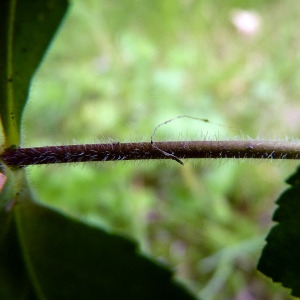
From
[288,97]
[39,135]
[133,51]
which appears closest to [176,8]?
[133,51]

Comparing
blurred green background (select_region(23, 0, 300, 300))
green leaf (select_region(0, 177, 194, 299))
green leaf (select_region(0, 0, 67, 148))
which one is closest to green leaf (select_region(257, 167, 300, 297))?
green leaf (select_region(0, 177, 194, 299))

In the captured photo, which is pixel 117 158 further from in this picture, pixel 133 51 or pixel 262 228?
pixel 133 51

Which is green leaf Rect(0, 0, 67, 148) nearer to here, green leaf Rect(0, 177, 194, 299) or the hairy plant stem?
the hairy plant stem

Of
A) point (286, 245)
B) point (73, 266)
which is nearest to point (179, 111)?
point (73, 266)

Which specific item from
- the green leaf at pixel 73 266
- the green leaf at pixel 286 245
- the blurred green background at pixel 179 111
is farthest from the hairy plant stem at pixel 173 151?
the blurred green background at pixel 179 111

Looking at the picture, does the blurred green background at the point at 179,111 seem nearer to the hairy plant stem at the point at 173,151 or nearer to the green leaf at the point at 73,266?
the green leaf at the point at 73,266

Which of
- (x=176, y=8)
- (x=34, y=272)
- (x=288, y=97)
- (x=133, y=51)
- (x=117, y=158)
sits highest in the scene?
(x=176, y=8)
